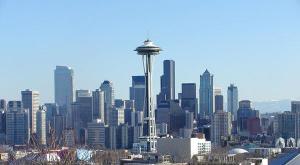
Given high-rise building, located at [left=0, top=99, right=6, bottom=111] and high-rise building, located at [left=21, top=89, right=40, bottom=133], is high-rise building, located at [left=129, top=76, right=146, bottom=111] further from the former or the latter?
high-rise building, located at [left=0, top=99, right=6, bottom=111]

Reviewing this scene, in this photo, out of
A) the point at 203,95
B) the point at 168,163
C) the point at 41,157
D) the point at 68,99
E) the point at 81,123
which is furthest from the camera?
the point at 68,99

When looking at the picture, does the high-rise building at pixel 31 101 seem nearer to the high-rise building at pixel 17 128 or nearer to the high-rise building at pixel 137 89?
the high-rise building at pixel 17 128

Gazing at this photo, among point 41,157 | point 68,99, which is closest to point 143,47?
point 41,157

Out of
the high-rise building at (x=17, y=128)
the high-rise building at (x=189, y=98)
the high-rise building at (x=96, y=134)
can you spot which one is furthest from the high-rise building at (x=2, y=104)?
the high-rise building at (x=189, y=98)

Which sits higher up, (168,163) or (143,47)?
(143,47)

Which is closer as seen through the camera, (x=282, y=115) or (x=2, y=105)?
(x=282, y=115)

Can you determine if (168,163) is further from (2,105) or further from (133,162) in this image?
(2,105)

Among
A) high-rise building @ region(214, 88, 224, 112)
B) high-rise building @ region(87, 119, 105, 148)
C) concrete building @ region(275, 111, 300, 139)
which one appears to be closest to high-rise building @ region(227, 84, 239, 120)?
high-rise building @ region(214, 88, 224, 112)
